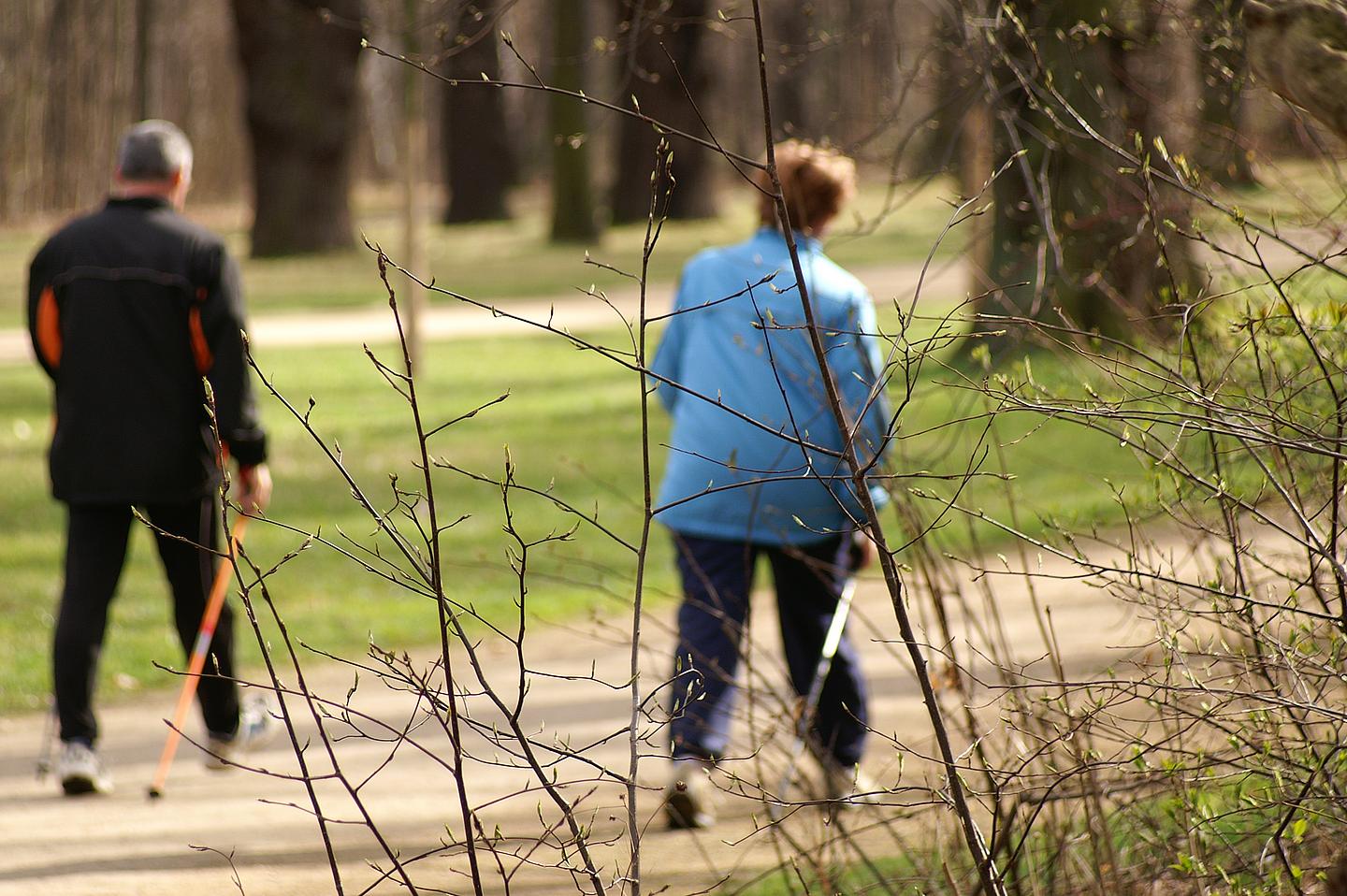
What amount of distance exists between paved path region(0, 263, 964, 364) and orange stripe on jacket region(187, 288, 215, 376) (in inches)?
467

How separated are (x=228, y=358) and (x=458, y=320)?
50.5 feet

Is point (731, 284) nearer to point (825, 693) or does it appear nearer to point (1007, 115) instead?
point (1007, 115)

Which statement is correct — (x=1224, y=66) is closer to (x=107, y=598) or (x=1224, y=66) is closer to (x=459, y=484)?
(x=107, y=598)

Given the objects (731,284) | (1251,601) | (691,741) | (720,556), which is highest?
(731,284)

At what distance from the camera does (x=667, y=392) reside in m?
5.07

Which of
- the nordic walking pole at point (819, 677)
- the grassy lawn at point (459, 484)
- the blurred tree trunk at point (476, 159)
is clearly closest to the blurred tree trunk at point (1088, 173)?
the grassy lawn at point (459, 484)

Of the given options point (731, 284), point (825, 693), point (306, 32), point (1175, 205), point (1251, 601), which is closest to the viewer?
point (1251, 601)

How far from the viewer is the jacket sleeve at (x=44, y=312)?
5340mm

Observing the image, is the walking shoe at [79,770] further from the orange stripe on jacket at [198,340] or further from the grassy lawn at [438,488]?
the orange stripe on jacket at [198,340]

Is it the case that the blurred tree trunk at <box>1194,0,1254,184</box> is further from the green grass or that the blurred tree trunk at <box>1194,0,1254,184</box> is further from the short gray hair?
the green grass

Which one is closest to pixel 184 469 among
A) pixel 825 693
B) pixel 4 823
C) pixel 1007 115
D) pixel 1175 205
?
pixel 4 823

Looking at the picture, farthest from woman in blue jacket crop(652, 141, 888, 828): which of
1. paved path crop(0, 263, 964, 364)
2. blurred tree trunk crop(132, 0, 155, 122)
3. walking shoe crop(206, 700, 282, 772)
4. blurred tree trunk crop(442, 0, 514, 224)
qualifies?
blurred tree trunk crop(442, 0, 514, 224)

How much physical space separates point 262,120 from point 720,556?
24.1 m

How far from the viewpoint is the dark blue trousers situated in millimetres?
4836
